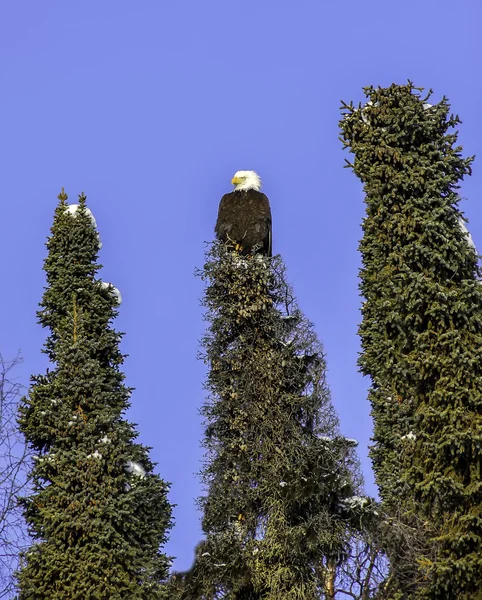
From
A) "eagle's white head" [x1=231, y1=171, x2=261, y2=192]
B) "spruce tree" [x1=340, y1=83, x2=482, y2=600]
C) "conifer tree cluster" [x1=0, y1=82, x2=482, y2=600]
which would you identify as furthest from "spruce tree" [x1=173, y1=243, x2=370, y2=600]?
"spruce tree" [x1=340, y1=83, x2=482, y2=600]

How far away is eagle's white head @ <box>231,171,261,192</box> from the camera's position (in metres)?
24.7

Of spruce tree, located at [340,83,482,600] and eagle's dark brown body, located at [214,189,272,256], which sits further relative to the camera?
eagle's dark brown body, located at [214,189,272,256]

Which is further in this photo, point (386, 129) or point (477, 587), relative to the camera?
point (386, 129)

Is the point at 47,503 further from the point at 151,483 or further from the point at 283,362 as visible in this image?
the point at 283,362

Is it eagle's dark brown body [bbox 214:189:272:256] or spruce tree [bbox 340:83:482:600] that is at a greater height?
eagle's dark brown body [bbox 214:189:272:256]

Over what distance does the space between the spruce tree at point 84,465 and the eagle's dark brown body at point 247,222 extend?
4.11m

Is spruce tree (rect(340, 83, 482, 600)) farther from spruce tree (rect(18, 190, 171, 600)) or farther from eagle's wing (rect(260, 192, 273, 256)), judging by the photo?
eagle's wing (rect(260, 192, 273, 256))

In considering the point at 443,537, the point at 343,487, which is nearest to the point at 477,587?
the point at 443,537

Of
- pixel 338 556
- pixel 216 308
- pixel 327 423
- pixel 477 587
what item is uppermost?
pixel 216 308

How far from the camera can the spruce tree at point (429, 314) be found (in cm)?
1384

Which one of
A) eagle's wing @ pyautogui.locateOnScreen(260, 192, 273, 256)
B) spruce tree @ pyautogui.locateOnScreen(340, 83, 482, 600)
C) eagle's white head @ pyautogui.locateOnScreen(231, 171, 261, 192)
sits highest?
eagle's white head @ pyautogui.locateOnScreen(231, 171, 261, 192)

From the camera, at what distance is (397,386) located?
49.4ft

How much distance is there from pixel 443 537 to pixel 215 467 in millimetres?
8667

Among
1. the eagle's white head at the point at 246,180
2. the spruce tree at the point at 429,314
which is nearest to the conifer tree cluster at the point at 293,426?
the spruce tree at the point at 429,314
